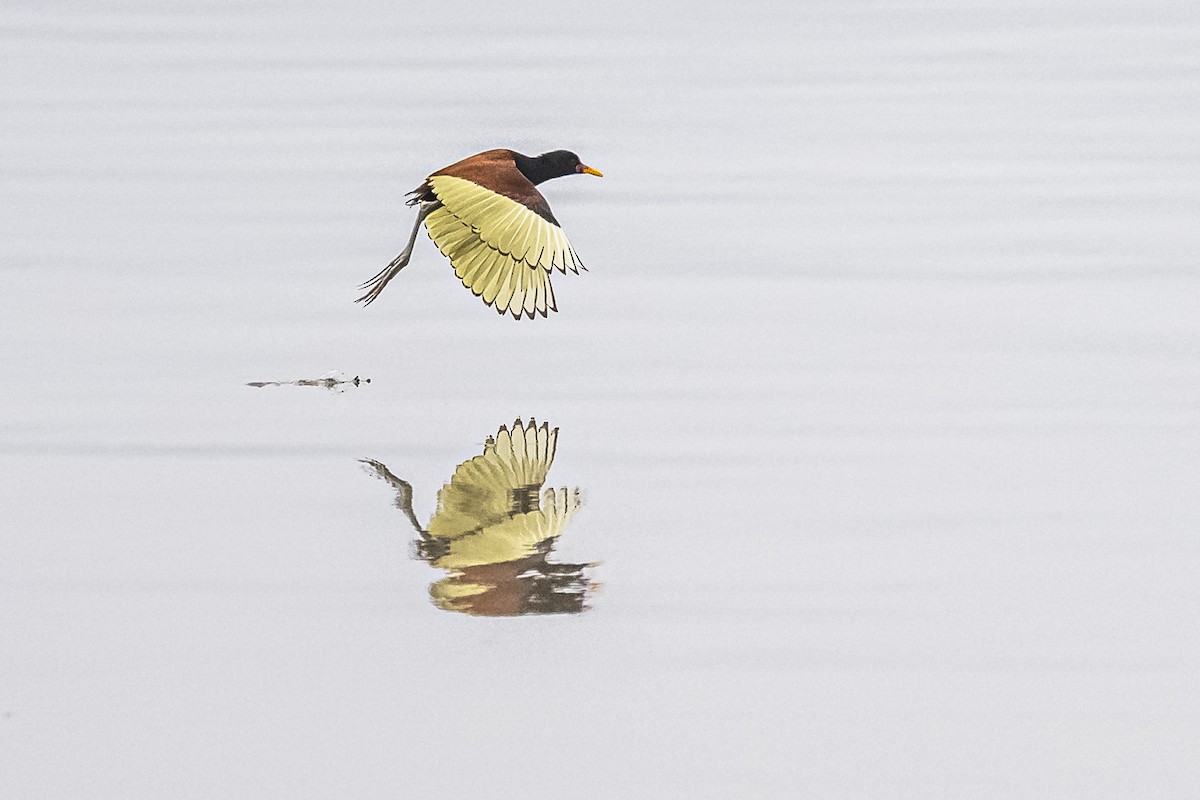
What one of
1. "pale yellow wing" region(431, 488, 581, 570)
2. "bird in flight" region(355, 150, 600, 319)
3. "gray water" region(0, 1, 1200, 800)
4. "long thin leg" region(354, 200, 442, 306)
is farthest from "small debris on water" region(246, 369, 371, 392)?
"pale yellow wing" region(431, 488, 581, 570)

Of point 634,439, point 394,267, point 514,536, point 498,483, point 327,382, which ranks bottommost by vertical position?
point 514,536

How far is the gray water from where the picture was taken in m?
4.16

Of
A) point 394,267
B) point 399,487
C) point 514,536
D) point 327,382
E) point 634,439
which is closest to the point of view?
point 514,536

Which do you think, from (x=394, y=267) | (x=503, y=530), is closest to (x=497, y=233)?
(x=394, y=267)

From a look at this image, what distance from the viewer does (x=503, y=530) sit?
5.41m

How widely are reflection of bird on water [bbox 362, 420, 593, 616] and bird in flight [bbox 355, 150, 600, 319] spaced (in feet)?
2.53

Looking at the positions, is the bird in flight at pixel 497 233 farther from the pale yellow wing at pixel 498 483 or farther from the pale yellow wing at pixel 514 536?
the pale yellow wing at pixel 514 536

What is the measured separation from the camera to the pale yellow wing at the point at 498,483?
5.51 meters

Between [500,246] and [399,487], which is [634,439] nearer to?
[399,487]

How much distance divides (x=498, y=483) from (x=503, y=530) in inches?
19.5

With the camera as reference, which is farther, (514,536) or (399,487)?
(399,487)

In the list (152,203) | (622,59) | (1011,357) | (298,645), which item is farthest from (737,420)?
(622,59)

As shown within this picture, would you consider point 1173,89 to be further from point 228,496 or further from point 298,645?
point 298,645

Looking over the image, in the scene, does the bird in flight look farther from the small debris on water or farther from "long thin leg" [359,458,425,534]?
"long thin leg" [359,458,425,534]
